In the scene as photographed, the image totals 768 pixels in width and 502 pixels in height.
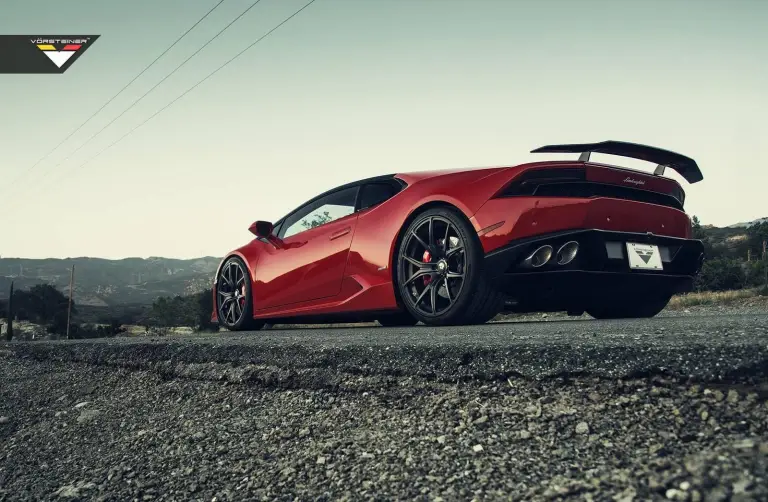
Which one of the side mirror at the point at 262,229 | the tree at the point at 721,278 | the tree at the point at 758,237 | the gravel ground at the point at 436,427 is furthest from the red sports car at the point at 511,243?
the tree at the point at 758,237

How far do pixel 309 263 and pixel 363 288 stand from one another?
0.82 m

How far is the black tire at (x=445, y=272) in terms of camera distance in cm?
385

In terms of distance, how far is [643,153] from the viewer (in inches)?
160

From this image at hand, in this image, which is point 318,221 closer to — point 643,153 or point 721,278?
point 643,153

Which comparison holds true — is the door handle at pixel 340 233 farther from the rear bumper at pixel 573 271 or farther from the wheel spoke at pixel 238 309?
the wheel spoke at pixel 238 309

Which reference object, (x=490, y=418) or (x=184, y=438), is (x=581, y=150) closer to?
(x=490, y=418)

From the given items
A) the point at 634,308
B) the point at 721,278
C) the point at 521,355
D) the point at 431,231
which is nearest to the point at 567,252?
the point at 431,231

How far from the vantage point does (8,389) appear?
4.33 m

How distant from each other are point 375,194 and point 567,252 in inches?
69.3

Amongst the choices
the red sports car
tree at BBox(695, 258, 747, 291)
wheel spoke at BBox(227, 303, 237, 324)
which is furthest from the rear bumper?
tree at BBox(695, 258, 747, 291)

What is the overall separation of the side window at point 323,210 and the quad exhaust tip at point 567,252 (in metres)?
1.91

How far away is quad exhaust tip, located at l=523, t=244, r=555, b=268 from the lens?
362 cm

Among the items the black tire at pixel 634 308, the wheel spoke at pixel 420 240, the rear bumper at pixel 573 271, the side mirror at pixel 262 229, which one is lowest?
the black tire at pixel 634 308

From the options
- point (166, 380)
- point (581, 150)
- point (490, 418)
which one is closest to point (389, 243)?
point (581, 150)
